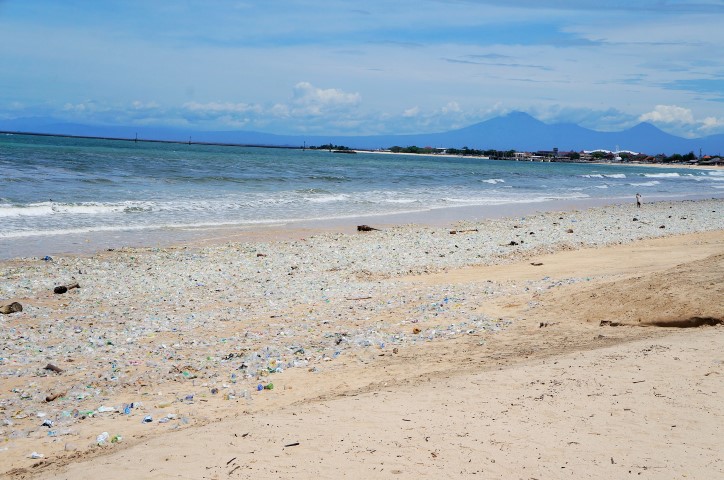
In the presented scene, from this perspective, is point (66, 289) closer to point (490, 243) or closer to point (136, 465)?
point (136, 465)

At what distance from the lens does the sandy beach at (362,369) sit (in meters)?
4.50

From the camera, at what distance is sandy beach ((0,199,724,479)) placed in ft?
14.8

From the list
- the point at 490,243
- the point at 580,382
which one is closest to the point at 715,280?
the point at 580,382

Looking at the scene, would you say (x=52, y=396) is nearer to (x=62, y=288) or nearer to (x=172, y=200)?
(x=62, y=288)

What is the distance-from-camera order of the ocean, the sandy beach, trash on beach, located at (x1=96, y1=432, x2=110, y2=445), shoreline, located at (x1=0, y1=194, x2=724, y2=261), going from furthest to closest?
the ocean
shoreline, located at (x1=0, y1=194, x2=724, y2=261)
trash on beach, located at (x1=96, y1=432, x2=110, y2=445)
the sandy beach

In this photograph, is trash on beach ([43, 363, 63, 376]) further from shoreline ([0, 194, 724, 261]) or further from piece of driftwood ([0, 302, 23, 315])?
shoreline ([0, 194, 724, 261])

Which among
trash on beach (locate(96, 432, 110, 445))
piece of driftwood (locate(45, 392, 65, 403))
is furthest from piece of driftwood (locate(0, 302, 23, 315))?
trash on beach (locate(96, 432, 110, 445))

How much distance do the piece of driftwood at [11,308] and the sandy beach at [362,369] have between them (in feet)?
0.46

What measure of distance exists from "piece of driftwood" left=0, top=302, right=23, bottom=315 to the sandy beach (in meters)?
0.14

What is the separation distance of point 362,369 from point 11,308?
552 centimetres

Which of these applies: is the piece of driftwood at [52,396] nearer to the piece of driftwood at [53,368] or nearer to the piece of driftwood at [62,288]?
the piece of driftwood at [53,368]

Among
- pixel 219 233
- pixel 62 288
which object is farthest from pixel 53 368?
pixel 219 233

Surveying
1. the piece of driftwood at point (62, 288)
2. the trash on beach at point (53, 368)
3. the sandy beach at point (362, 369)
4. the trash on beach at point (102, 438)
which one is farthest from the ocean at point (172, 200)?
the trash on beach at point (102, 438)

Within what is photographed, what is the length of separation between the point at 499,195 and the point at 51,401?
3262 cm
